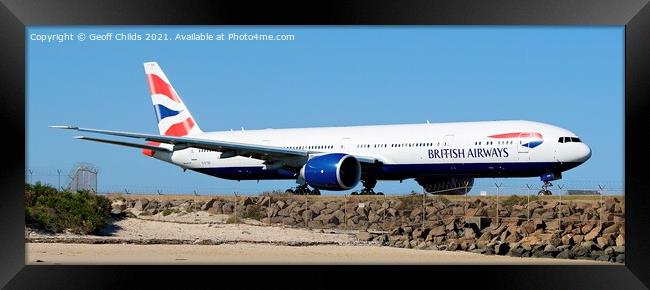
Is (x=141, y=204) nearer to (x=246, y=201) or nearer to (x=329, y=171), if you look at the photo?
(x=246, y=201)

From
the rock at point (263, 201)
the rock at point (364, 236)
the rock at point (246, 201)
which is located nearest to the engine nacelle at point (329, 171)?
the rock at point (263, 201)

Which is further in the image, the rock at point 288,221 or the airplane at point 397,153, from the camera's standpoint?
the airplane at point 397,153

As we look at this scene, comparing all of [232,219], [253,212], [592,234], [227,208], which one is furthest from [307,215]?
[592,234]

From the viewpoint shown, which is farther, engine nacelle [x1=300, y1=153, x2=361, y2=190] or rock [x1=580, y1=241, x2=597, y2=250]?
engine nacelle [x1=300, y1=153, x2=361, y2=190]

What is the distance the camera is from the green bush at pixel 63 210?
21516mm

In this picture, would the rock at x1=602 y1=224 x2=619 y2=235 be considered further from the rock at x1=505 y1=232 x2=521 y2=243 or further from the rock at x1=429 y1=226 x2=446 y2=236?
the rock at x1=429 y1=226 x2=446 y2=236

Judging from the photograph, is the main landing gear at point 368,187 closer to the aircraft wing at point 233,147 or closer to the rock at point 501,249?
the aircraft wing at point 233,147

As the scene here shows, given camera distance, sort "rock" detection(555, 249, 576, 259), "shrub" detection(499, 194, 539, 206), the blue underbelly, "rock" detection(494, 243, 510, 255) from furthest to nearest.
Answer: the blue underbelly < "shrub" detection(499, 194, 539, 206) < "rock" detection(494, 243, 510, 255) < "rock" detection(555, 249, 576, 259)

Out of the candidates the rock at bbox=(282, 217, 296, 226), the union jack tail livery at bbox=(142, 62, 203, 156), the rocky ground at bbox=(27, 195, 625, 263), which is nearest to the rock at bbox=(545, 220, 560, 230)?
the rocky ground at bbox=(27, 195, 625, 263)

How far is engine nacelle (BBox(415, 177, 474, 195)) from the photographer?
33.1 m

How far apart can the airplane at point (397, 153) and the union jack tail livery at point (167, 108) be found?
3.11 meters

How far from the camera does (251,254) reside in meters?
18.7

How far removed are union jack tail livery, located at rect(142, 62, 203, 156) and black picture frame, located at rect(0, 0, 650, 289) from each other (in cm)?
2985

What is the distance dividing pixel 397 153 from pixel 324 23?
22.2 metres
